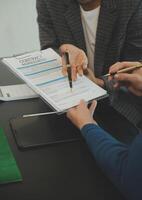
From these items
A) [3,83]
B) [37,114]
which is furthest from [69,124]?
[3,83]

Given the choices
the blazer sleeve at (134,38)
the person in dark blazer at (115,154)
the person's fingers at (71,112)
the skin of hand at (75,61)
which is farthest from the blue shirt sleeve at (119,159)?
the blazer sleeve at (134,38)

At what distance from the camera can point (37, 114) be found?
1.26 m

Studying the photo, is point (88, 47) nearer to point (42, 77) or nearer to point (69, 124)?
point (42, 77)

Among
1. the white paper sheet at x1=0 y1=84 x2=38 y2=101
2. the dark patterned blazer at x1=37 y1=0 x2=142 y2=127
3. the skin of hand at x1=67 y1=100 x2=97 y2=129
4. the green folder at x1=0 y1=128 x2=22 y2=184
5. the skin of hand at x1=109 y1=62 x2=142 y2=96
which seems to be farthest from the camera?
the dark patterned blazer at x1=37 y1=0 x2=142 y2=127

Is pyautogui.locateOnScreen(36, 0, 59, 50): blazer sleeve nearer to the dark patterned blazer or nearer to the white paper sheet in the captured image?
the dark patterned blazer

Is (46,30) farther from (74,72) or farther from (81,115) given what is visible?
(81,115)

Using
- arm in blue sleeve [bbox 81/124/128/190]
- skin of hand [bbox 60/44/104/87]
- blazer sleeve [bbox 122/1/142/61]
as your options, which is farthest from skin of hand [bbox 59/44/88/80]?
arm in blue sleeve [bbox 81/124/128/190]

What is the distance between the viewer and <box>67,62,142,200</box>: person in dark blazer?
2.70 feet

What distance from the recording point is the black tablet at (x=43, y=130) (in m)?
1.11

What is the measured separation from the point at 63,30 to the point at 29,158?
29.7 inches

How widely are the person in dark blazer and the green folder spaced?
0.21m

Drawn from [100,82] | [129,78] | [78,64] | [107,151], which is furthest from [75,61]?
[107,151]

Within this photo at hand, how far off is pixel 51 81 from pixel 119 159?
48 centimetres

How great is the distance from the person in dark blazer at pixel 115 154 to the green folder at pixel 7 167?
21cm
